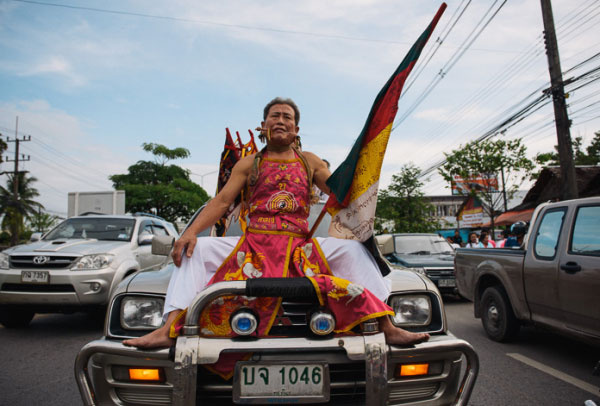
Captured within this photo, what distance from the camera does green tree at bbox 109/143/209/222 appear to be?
107 feet

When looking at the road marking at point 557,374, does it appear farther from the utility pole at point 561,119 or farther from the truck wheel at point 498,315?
the utility pole at point 561,119

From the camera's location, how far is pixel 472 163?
20219 mm

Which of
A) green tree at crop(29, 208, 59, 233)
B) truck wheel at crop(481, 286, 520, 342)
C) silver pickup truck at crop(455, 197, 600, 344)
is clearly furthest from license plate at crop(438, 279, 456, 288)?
green tree at crop(29, 208, 59, 233)

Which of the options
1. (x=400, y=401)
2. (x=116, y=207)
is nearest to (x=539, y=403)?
(x=400, y=401)

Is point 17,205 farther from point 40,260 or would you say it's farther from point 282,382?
point 282,382

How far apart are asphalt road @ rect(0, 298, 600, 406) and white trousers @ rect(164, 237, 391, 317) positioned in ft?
5.55

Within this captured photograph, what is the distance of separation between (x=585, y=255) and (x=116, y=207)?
539 inches

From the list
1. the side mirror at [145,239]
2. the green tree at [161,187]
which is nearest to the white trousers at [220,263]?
the side mirror at [145,239]

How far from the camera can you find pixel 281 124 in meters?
2.63

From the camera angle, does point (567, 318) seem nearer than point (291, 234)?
No

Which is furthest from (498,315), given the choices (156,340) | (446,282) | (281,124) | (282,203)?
(156,340)

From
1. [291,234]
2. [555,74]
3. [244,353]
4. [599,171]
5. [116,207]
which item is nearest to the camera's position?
[244,353]

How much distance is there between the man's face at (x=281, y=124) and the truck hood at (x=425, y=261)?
6.40 metres

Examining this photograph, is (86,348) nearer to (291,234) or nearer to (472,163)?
(291,234)
